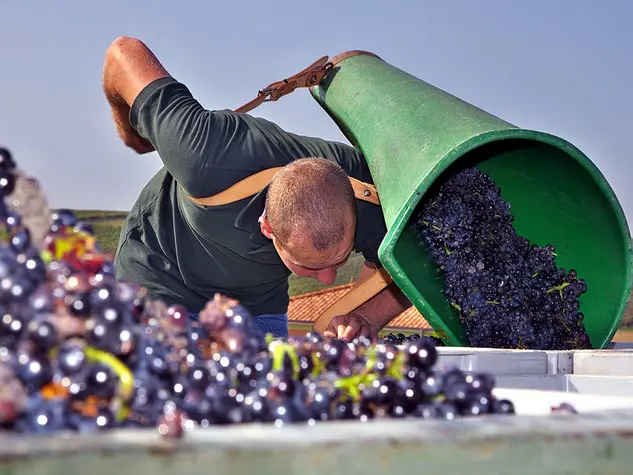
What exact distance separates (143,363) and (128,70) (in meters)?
2.49

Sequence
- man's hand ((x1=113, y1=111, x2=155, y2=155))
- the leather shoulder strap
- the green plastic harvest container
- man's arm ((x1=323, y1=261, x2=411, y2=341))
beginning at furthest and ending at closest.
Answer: man's hand ((x1=113, y1=111, x2=155, y2=155)) → the leather shoulder strap → man's arm ((x1=323, y1=261, x2=411, y2=341)) → the green plastic harvest container

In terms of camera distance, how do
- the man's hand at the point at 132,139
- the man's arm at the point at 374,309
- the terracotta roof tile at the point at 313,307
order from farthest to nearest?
the terracotta roof tile at the point at 313,307
the man's hand at the point at 132,139
the man's arm at the point at 374,309

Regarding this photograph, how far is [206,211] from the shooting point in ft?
10.5

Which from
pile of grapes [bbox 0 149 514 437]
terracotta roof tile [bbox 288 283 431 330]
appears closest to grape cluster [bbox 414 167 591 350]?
pile of grapes [bbox 0 149 514 437]

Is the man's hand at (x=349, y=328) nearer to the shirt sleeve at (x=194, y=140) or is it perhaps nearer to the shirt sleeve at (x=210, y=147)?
the shirt sleeve at (x=210, y=147)

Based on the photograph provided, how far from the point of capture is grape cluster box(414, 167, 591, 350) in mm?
2975

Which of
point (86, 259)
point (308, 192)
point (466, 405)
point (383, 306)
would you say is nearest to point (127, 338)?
point (86, 259)

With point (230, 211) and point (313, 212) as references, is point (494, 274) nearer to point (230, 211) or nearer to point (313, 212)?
point (313, 212)

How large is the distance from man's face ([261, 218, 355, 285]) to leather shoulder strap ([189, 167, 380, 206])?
16cm

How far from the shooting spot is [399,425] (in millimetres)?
883

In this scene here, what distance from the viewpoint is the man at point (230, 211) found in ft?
9.29

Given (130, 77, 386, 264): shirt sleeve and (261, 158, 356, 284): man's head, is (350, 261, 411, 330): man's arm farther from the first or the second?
(261, 158, 356, 284): man's head

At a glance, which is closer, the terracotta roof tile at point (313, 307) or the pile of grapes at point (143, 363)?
the pile of grapes at point (143, 363)

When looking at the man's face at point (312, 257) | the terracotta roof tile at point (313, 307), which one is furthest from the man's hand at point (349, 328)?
the terracotta roof tile at point (313, 307)
